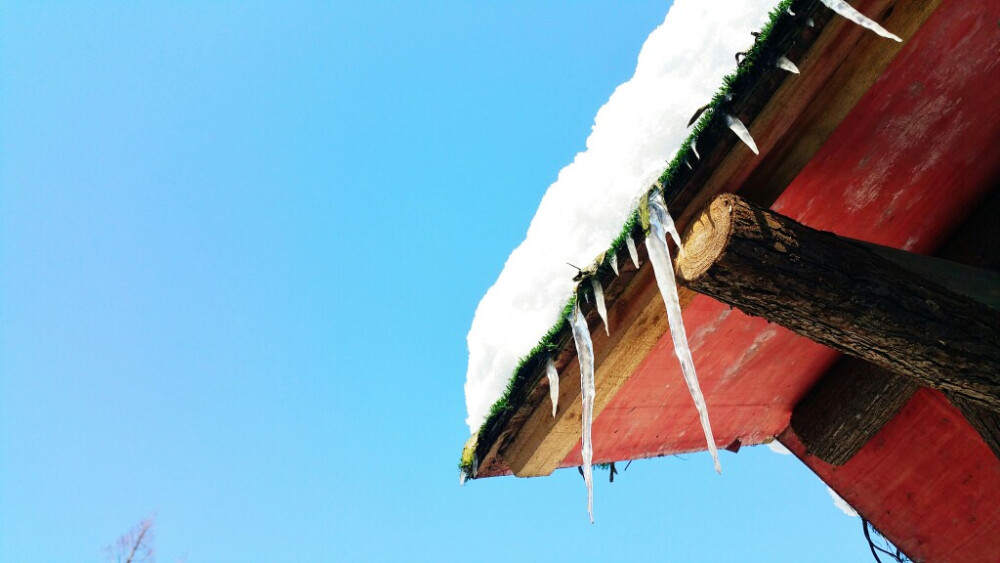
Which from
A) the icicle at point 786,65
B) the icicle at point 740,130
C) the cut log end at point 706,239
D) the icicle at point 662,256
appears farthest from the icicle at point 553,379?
the icicle at point 786,65

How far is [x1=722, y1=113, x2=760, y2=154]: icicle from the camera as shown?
6.63 ft

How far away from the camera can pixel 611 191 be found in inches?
95.5

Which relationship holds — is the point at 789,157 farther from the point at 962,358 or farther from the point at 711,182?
the point at 962,358

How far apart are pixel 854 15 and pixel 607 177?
95cm

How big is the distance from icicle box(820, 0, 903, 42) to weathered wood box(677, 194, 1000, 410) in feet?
1.94

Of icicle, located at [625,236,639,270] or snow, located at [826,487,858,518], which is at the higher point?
icicle, located at [625,236,639,270]

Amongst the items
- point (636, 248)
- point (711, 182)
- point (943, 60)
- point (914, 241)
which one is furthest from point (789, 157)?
point (914, 241)

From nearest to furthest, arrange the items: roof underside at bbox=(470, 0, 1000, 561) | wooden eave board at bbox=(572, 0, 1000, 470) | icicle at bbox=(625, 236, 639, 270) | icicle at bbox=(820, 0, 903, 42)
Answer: icicle at bbox=(820, 0, 903, 42) < roof underside at bbox=(470, 0, 1000, 561) < icicle at bbox=(625, 236, 639, 270) < wooden eave board at bbox=(572, 0, 1000, 470)

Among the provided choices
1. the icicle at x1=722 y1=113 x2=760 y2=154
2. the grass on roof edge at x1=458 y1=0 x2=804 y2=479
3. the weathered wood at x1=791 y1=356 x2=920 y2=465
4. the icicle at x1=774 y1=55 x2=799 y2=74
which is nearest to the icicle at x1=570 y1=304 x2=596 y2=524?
the grass on roof edge at x1=458 y1=0 x2=804 y2=479

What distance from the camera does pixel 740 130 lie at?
2051 millimetres

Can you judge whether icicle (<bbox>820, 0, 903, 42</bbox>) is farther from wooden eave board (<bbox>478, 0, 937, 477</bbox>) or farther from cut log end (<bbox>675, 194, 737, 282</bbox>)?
cut log end (<bbox>675, 194, 737, 282</bbox>)

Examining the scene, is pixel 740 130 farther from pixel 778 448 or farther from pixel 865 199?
pixel 778 448

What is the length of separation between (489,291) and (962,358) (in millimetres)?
1790

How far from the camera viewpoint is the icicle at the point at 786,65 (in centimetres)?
195
